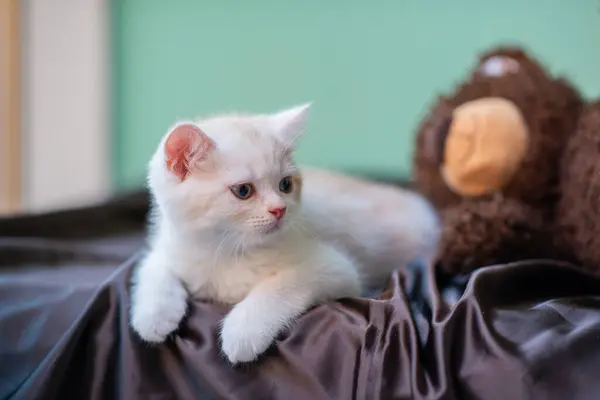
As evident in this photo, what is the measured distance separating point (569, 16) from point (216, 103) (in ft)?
3.99

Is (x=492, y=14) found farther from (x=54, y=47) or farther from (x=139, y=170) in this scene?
(x=54, y=47)

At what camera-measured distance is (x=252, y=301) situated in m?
0.79

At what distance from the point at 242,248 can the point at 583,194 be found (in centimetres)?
57

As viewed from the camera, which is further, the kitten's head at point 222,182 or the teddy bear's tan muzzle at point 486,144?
the teddy bear's tan muzzle at point 486,144

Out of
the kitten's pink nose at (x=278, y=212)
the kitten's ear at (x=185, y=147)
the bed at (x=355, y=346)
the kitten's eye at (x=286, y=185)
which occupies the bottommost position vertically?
the bed at (x=355, y=346)

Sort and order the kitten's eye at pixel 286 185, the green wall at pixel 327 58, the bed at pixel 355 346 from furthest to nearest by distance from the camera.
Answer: the green wall at pixel 327 58 < the kitten's eye at pixel 286 185 < the bed at pixel 355 346

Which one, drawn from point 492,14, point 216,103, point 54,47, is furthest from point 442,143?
point 54,47

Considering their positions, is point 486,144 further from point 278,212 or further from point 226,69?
point 226,69

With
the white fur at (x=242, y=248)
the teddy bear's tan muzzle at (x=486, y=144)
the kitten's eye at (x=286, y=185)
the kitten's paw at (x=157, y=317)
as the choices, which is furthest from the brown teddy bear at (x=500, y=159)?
the kitten's paw at (x=157, y=317)

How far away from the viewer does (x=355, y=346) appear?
0.74m

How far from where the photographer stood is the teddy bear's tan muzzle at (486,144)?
1.05 metres

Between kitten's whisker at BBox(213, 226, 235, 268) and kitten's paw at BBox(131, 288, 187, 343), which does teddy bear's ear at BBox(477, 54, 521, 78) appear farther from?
kitten's paw at BBox(131, 288, 187, 343)

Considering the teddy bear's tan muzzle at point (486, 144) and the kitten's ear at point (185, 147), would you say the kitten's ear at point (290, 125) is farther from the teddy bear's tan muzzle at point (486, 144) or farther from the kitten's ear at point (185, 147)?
the teddy bear's tan muzzle at point (486, 144)

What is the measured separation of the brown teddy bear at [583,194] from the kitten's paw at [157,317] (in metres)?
0.64
